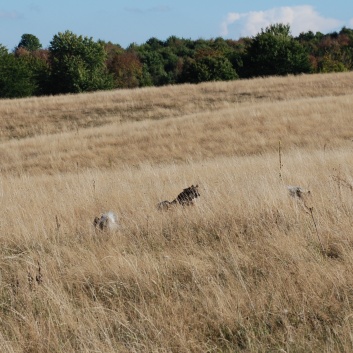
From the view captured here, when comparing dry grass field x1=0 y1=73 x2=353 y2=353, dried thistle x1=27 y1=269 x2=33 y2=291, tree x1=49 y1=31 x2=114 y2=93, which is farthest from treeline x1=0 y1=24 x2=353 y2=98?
dried thistle x1=27 y1=269 x2=33 y2=291

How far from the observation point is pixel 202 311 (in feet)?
11.4

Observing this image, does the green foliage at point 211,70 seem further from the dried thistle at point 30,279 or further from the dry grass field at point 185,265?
the dried thistle at point 30,279

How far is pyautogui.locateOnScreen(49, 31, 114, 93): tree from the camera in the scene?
65.9 meters

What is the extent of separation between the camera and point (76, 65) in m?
67.4

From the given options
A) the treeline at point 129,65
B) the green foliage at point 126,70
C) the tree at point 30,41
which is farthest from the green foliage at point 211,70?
the tree at point 30,41

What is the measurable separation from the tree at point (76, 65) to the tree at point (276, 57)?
18.2 meters

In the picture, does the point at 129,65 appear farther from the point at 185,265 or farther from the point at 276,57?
the point at 185,265

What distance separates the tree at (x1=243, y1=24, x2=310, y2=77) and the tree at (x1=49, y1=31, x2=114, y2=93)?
59.6ft

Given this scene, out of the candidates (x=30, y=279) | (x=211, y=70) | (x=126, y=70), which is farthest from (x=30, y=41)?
(x=30, y=279)

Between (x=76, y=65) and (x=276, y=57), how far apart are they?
955 inches

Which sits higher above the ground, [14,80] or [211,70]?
[14,80]

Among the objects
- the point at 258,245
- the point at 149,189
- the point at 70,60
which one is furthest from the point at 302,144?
the point at 70,60

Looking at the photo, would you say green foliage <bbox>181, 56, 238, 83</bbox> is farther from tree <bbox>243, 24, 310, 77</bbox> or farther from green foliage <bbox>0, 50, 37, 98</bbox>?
green foliage <bbox>0, 50, 37, 98</bbox>

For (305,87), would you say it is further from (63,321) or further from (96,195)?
(63,321)
